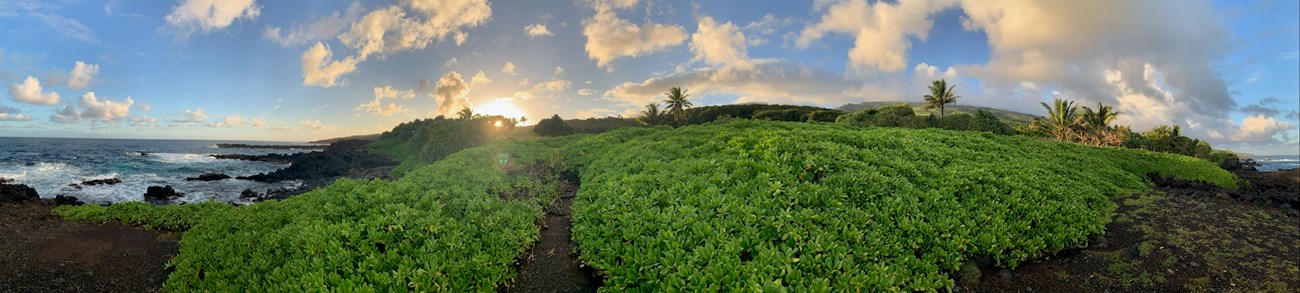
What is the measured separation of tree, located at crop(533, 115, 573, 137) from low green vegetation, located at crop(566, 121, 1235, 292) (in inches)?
2448

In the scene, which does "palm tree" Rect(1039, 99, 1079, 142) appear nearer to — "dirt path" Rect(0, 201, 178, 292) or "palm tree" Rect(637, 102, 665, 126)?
"palm tree" Rect(637, 102, 665, 126)

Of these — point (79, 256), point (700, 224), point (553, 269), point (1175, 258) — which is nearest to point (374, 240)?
point (553, 269)

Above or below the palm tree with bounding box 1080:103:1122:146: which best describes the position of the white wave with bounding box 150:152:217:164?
below

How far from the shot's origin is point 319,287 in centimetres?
546

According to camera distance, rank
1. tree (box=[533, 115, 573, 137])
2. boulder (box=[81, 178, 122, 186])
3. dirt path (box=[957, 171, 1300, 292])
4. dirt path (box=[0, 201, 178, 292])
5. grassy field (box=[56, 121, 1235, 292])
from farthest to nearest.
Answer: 1. tree (box=[533, 115, 573, 137])
2. boulder (box=[81, 178, 122, 186])
3. dirt path (box=[0, 201, 178, 292])
4. dirt path (box=[957, 171, 1300, 292])
5. grassy field (box=[56, 121, 1235, 292])

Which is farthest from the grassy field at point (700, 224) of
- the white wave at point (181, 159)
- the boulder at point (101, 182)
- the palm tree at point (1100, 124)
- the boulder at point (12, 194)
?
the white wave at point (181, 159)

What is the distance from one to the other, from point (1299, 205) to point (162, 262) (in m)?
26.6

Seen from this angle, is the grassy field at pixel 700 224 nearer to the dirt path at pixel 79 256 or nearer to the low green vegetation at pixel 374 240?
the low green vegetation at pixel 374 240

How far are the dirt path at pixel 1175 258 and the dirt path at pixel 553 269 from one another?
5.11 meters

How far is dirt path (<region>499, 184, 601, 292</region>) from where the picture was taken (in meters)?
6.85

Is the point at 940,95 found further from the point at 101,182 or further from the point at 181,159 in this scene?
the point at 181,159

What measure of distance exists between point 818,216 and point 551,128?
229ft

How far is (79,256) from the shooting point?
10.4 m

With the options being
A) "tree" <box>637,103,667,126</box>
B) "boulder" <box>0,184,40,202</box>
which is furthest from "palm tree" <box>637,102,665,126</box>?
"boulder" <box>0,184,40,202</box>
